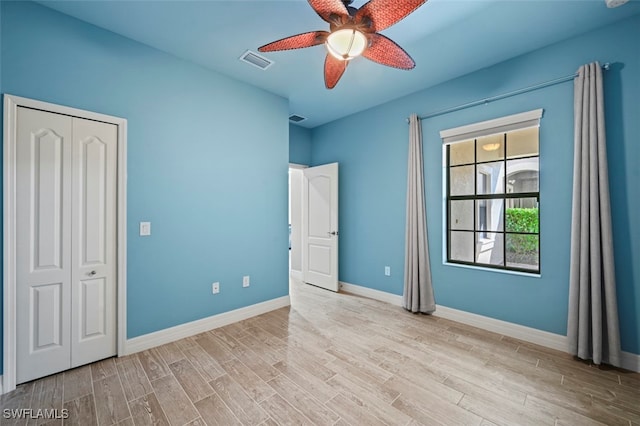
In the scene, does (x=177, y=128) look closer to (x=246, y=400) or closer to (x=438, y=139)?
(x=246, y=400)

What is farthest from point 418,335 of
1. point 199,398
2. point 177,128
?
point 177,128

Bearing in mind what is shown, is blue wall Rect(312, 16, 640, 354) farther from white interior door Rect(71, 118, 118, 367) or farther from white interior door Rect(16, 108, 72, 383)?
white interior door Rect(16, 108, 72, 383)

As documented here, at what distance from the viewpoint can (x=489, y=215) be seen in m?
3.15

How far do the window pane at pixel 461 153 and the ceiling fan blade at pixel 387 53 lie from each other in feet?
5.72

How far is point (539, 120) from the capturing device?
2607mm

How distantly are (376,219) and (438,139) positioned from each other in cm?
139

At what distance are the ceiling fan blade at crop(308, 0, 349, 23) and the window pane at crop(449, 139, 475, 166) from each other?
241cm

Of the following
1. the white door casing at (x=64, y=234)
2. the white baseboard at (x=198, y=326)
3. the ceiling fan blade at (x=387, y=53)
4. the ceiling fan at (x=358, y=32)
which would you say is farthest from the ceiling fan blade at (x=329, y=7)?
the white baseboard at (x=198, y=326)

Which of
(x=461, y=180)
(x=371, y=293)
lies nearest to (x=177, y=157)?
(x=371, y=293)

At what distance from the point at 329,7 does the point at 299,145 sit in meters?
3.44

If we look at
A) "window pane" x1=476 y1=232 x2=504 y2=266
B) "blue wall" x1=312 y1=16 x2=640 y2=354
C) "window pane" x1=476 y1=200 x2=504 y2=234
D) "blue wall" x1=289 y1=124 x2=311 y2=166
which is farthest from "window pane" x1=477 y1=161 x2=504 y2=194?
"blue wall" x1=289 y1=124 x2=311 y2=166

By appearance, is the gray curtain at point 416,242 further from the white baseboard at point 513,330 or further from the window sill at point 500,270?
the window sill at point 500,270

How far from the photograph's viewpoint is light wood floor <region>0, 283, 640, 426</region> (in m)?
1.69

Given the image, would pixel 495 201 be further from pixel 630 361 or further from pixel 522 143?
pixel 630 361
